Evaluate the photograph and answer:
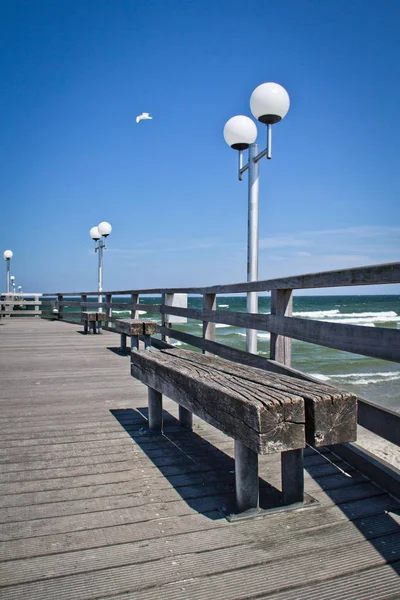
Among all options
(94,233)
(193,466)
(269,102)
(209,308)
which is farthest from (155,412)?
(94,233)

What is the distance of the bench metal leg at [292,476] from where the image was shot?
6.40ft

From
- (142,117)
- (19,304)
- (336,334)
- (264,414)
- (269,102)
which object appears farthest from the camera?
(19,304)

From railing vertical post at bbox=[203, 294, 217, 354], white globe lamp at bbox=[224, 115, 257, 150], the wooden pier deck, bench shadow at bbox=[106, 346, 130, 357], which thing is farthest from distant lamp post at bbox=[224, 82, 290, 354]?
bench shadow at bbox=[106, 346, 130, 357]

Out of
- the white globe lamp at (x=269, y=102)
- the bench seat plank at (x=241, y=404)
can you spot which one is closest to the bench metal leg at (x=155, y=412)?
the bench seat plank at (x=241, y=404)

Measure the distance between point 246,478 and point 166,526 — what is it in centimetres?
36

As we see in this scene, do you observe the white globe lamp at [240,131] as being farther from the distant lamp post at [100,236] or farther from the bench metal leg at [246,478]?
the distant lamp post at [100,236]

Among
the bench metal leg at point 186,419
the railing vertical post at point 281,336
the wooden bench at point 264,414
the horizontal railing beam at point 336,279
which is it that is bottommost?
the bench metal leg at point 186,419

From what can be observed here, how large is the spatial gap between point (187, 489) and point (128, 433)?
0.93m

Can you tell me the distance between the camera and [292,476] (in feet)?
6.46

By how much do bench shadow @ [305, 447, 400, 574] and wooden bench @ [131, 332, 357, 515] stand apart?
8.8 inches

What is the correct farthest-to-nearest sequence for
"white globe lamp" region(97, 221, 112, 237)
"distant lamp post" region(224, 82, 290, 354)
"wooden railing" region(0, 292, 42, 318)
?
1. "wooden railing" region(0, 292, 42, 318)
2. "white globe lamp" region(97, 221, 112, 237)
3. "distant lamp post" region(224, 82, 290, 354)

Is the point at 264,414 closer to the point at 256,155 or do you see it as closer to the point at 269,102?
the point at 256,155

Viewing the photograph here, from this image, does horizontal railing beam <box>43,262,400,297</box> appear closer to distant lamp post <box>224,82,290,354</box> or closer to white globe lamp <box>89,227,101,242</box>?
distant lamp post <box>224,82,290,354</box>

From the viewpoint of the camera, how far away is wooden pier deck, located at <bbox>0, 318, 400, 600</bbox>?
145 centimetres
